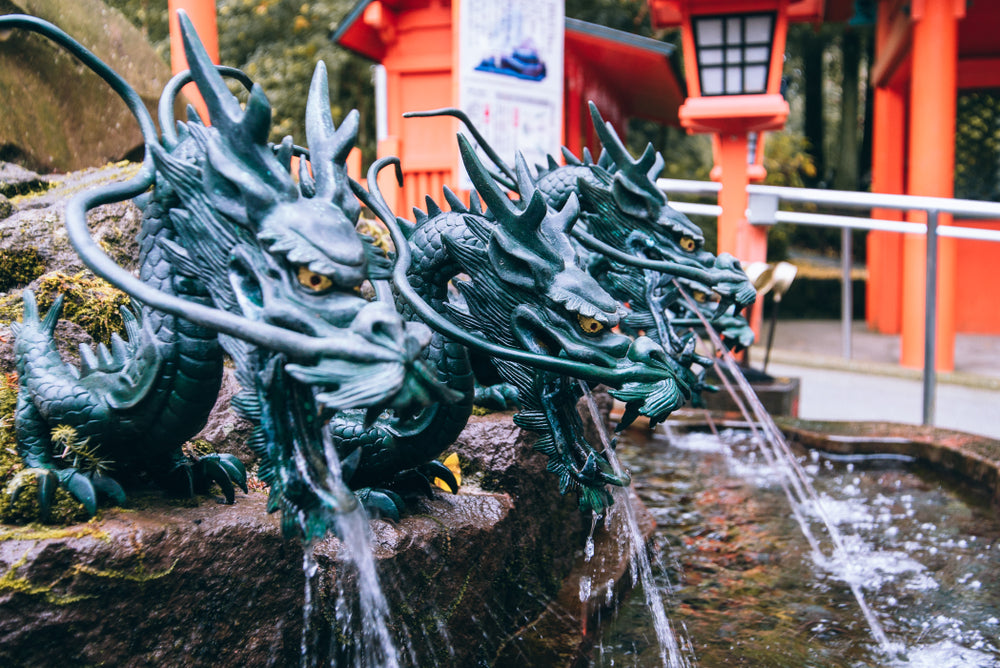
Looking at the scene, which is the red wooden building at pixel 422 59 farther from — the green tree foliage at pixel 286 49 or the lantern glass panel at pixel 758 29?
the green tree foliage at pixel 286 49

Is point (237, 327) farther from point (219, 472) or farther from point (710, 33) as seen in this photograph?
point (710, 33)

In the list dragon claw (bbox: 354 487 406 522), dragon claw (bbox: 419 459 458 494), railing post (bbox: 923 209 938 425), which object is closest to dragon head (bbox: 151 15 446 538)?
dragon claw (bbox: 354 487 406 522)

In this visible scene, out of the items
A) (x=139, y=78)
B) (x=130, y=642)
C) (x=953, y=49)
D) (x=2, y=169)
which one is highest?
(x=953, y=49)

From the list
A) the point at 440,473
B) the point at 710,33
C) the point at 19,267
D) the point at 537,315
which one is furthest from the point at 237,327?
the point at 710,33

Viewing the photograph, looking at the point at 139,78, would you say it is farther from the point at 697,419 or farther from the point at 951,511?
the point at 951,511

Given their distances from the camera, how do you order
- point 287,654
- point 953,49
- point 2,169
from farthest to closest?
point 953,49
point 2,169
point 287,654

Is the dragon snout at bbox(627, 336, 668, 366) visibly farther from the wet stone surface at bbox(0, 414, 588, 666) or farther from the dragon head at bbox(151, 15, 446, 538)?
the wet stone surface at bbox(0, 414, 588, 666)

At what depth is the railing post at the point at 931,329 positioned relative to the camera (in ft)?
20.0

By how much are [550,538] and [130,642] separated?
6.24ft

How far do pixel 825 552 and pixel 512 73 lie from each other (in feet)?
14.3

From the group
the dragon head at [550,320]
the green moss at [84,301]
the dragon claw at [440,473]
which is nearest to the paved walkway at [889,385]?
the dragon claw at [440,473]

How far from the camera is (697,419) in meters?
6.55

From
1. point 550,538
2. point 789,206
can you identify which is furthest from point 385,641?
point 789,206

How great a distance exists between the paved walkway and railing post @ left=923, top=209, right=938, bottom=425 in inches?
27.9
